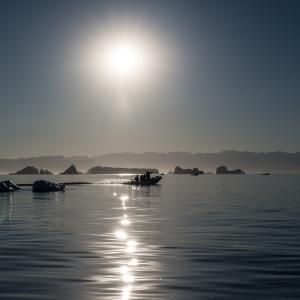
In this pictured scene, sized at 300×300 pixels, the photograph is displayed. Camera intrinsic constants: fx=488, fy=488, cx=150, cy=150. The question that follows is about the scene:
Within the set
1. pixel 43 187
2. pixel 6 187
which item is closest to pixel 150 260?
pixel 43 187

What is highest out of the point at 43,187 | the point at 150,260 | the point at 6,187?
the point at 6,187

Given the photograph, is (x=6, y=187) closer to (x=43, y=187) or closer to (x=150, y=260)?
(x=43, y=187)

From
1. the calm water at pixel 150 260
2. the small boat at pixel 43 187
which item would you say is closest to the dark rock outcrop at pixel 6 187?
the small boat at pixel 43 187

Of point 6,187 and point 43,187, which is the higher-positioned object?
point 6,187

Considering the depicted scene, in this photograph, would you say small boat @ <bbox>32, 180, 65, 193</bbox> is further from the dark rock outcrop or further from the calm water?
the calm water

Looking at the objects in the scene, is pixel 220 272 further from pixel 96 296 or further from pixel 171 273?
pixel 96 296

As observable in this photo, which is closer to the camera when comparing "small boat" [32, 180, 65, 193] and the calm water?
the calm water

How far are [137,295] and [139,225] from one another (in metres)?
25.8

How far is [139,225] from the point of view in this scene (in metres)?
43.6

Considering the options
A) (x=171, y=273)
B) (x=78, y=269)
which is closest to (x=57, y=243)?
(x=78, y=269)

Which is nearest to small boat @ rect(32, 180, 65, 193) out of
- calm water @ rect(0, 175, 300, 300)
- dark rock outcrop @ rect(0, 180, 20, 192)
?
Answer: dark rock outcrop @ rect(0, 180, 20, 192)

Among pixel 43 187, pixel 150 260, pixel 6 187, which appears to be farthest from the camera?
pixel 6 187

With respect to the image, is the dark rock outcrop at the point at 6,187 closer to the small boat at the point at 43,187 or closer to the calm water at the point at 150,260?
the small boat at the point at 43,187

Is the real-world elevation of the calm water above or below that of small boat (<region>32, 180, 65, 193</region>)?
below
